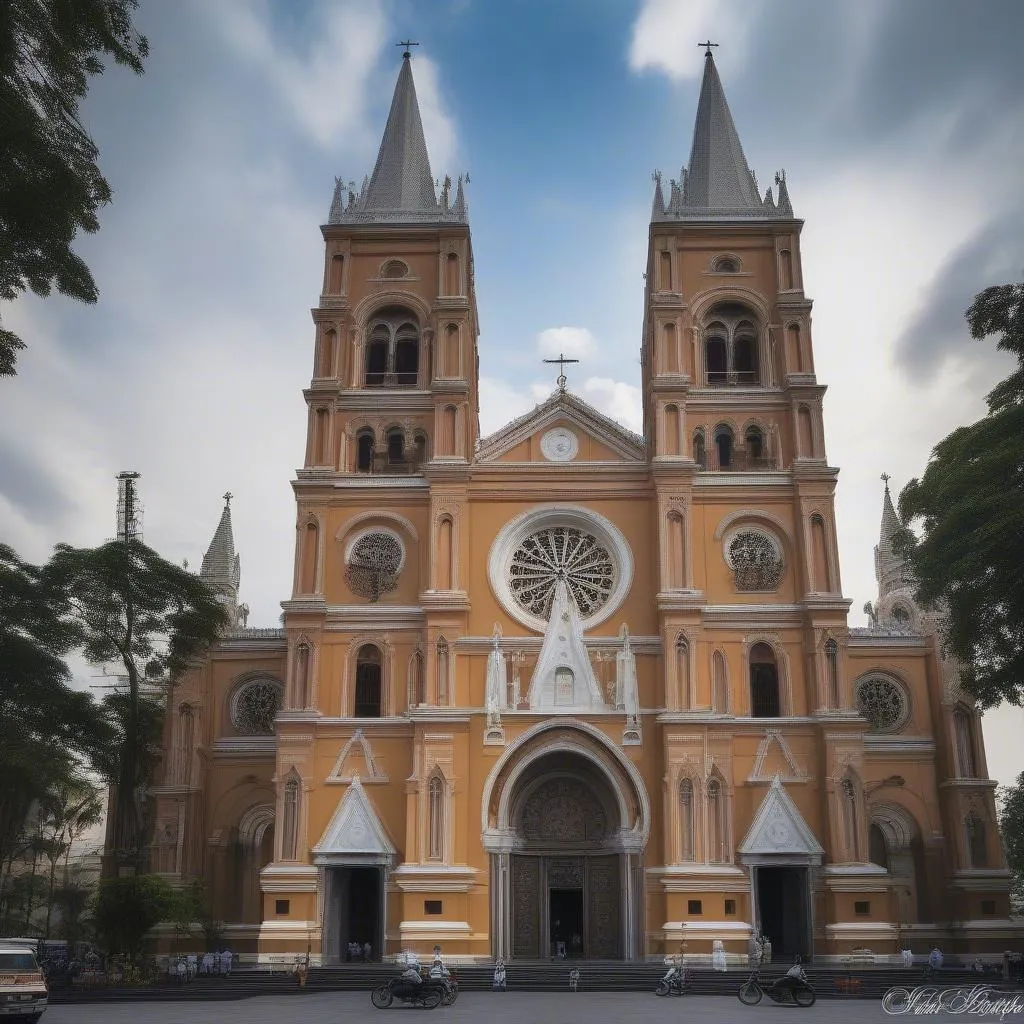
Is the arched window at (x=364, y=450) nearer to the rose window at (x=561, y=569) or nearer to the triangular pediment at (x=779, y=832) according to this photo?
the rose window at (x=561, y=569)

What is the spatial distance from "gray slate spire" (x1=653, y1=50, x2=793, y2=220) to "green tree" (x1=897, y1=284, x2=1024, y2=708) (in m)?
12.8

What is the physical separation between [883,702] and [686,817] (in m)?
9.44

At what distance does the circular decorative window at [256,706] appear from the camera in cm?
3666

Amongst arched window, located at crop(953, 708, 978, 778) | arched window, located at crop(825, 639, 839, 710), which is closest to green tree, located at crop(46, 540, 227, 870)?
arched window, located at crop(825, 639, 839, 710)

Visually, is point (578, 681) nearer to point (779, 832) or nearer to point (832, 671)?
point (779, 832)

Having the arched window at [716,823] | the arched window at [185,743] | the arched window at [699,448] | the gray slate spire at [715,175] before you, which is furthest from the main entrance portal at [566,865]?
the gray slate spire at [715,175]

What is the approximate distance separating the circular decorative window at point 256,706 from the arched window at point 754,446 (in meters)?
16.1

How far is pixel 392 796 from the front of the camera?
106ft

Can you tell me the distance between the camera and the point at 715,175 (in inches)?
1586

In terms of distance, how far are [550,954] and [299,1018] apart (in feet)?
45.1

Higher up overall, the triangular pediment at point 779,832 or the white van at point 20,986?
the triangular pediment at point 779,832

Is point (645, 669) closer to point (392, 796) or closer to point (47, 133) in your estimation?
point (392, 796)

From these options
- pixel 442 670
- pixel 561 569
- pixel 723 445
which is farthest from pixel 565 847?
pixel 723 445

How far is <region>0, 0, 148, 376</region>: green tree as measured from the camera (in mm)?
14102
